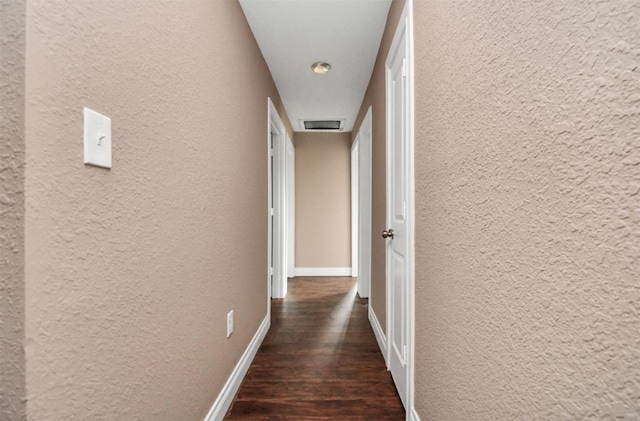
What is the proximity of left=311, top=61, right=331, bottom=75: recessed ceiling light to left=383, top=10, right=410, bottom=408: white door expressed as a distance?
2.62 feet

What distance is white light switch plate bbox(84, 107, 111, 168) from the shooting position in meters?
0.71

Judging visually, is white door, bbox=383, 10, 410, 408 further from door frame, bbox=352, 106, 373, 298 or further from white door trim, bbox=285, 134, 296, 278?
white door trim, bbox=285, 134, 296, 278

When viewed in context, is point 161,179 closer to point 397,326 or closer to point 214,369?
point 214,369

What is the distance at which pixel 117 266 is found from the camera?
82cm

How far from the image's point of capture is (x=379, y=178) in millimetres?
2457

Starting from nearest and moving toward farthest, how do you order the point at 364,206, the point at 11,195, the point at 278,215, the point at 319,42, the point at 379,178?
the point at 11,195 → the point at 319,42 → the point at 379,178 → the point at 364,206 → the point at 278,215

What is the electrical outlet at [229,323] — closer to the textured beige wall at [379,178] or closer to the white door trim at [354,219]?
the textured beige wall at [379,178]

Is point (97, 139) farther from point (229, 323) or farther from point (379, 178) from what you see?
point (379, 178)

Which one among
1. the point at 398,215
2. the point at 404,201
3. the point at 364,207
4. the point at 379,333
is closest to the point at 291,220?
the point at 364,207

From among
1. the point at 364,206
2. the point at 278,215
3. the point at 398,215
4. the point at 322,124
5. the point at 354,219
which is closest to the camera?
the point at 398,215

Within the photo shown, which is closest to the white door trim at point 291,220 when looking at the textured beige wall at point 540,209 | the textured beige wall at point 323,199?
the textured beige wall at point 323,199

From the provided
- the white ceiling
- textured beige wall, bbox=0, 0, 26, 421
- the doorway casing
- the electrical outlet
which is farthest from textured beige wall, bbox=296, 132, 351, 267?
textured beige wall, bbox=0, 0, 26, 421

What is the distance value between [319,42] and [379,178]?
1083 millimetres

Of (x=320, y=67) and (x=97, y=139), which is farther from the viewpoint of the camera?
(x=320, y=67)
